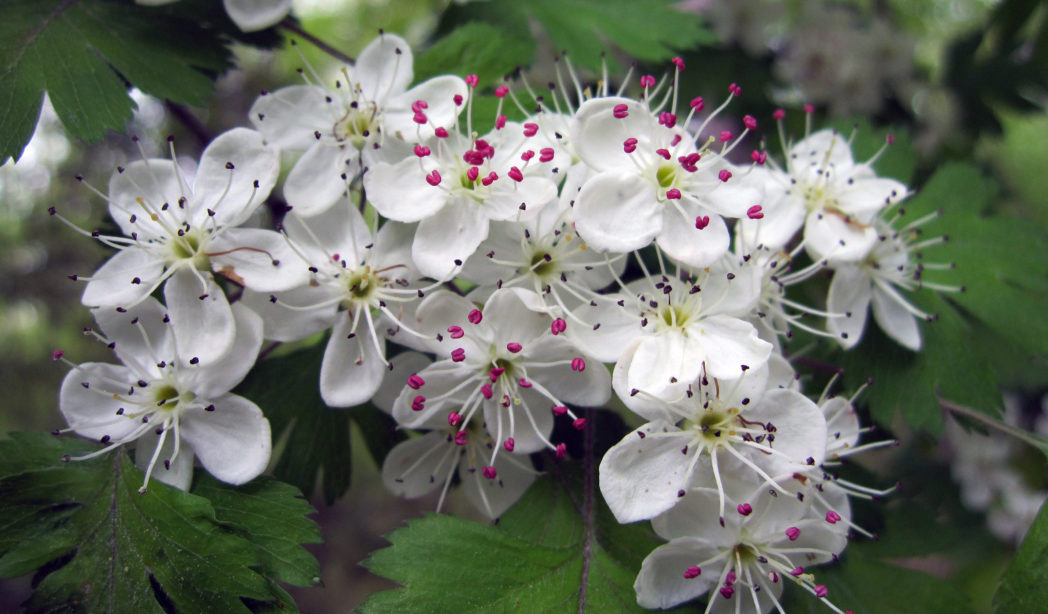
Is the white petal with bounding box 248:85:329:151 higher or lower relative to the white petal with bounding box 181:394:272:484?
higher

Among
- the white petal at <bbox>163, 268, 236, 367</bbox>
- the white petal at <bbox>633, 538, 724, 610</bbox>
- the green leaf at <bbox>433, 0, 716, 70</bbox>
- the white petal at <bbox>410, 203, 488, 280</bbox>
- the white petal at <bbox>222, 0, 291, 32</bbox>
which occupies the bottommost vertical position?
the white petal at <bbox>633, 538, 724, 610</bbox>

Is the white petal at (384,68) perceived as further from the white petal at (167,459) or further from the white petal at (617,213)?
the white petal at (167,459)

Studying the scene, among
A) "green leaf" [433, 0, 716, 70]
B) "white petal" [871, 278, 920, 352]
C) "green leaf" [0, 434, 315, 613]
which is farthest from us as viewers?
"green leaf" [433, 0, 716, 70]

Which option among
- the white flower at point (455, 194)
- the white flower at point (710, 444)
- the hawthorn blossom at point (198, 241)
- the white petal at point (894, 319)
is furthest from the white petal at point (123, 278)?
the white petal at point (894, 319)

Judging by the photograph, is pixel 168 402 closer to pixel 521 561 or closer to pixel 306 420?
pixel 306 420

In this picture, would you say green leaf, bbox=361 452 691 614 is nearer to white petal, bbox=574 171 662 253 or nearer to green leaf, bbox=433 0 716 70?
white petal, bbox=574 171 662 253

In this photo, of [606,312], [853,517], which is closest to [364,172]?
[606,312]

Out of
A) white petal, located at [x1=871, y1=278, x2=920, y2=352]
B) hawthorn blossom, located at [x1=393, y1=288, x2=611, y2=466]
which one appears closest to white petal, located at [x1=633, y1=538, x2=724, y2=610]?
hawthorn blossom, located at [x1=393, y1=288, x2=611, y2=466]
